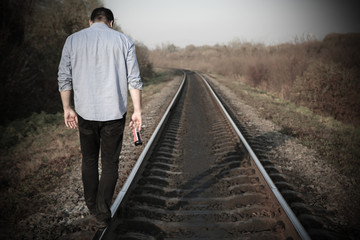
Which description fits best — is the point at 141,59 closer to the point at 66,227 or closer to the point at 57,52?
the point at 57,52

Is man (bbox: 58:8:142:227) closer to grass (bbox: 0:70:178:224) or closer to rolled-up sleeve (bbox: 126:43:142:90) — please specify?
rolled-up sleeve (bbox: 126:43:142:90)

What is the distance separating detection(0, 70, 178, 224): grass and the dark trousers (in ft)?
3.48

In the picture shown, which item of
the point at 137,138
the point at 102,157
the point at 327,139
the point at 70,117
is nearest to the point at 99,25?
the point at 70,117

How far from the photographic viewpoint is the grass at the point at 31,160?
9.37 ft

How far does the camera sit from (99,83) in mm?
1956

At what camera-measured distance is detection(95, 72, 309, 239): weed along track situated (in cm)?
227

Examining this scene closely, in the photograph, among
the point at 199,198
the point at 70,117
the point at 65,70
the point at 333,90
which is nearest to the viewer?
the point at 65,70

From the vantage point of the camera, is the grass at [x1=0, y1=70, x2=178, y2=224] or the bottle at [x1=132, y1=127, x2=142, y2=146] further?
the grass at [x1=0, y1=70, x2=178, y2=224]

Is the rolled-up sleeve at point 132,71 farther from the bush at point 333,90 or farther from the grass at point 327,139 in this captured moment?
the bush at point 333,90

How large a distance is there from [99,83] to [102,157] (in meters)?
0.78

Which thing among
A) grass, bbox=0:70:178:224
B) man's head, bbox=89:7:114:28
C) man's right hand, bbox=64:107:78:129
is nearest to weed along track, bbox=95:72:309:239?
man's right hand, bbox=64:107:78:129

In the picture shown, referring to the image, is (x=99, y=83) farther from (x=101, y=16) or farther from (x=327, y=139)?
(x=327, y=139)

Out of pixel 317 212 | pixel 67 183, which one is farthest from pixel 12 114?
pixel 317 212

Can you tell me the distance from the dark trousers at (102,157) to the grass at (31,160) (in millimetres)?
1059
